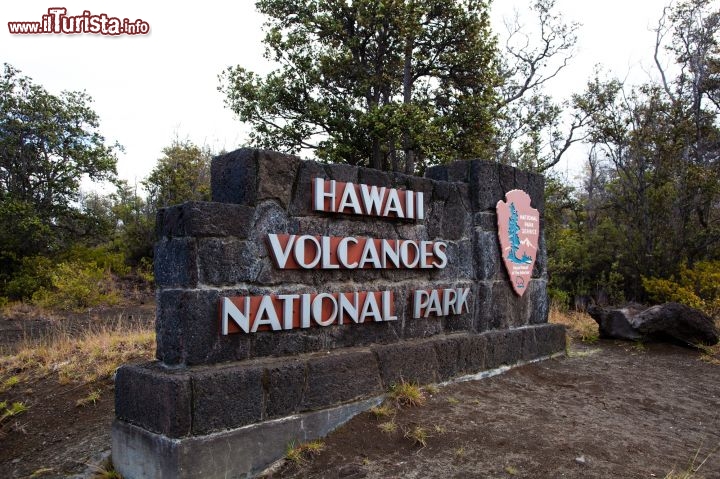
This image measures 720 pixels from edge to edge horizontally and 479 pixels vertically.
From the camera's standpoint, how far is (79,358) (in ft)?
20.1

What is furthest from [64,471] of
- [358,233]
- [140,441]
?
[358,233]

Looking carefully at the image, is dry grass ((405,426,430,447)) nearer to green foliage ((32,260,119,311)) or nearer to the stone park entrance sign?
the stone park entrance sign

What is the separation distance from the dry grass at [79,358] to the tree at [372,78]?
712 centimetres

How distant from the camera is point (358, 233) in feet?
13.9

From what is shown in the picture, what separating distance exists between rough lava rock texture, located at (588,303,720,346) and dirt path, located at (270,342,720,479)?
1266mm

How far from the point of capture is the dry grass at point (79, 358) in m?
5.70

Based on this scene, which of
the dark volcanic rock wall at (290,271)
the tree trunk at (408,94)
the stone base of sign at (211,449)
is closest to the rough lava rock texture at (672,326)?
the dark volcanic rock wall at (290,271)

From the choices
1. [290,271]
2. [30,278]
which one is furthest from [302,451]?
[30,278]

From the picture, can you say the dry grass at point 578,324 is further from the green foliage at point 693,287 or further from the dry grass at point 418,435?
the dry grass at point 418,435

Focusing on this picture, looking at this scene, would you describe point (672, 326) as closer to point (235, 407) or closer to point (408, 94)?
point (235, 407)

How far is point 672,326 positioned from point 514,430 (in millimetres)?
3819

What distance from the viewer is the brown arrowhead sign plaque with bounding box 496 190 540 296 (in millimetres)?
5438

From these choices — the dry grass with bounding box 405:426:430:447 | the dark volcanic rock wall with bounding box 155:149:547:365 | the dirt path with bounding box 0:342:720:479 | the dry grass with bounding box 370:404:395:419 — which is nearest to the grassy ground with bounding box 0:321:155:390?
the dirt path with bounding box 0:342:720:479

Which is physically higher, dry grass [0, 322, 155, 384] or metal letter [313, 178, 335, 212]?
metal letter [313, 178, 335, 212]
